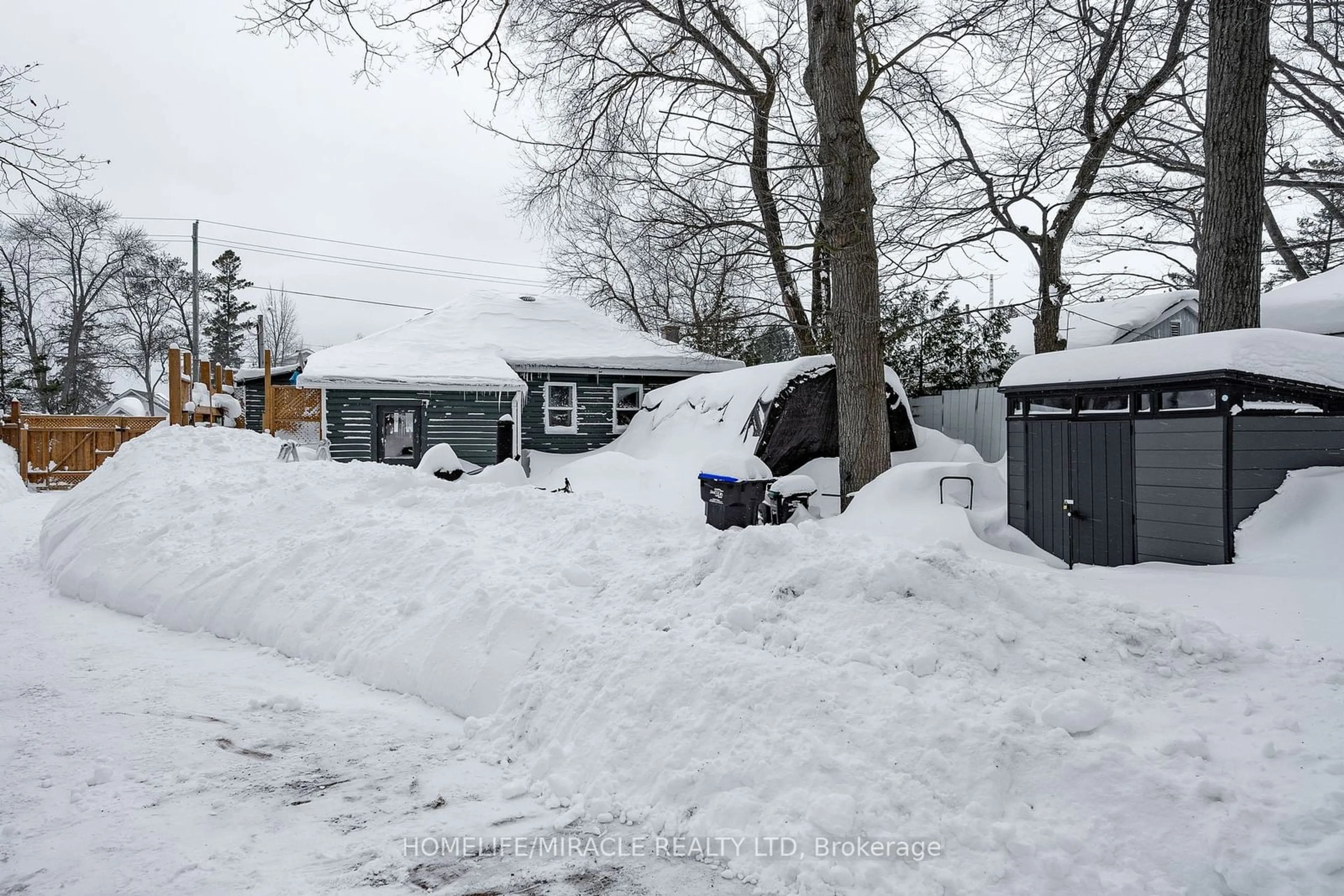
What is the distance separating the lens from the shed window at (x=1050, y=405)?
25.2 ft

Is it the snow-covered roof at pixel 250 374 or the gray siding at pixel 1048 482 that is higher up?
the snow-covered roof at pixel 250 374

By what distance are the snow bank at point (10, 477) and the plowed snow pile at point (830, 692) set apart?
457 inches

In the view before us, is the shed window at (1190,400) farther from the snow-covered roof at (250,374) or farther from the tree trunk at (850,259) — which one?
the snow-covered roof at (250,374)

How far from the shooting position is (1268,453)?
20.1 feet

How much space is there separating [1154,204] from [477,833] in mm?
13398

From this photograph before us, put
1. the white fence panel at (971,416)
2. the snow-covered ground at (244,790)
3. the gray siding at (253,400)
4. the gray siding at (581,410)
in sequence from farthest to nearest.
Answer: the gray siding at (253,400), the gray siding at (581,410), the white fence panel at (971,416), the snow-covered ground at (244,790)

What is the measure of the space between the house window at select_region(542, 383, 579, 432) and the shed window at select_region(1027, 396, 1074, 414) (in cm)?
1384

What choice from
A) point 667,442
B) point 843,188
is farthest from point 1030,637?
point 667,442

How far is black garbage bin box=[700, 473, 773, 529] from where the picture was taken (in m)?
9.47

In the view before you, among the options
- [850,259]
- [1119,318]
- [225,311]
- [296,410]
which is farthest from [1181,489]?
[225,311]

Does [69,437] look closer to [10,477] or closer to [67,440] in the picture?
[67,440]

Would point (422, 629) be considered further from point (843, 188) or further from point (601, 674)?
point (843, 188)

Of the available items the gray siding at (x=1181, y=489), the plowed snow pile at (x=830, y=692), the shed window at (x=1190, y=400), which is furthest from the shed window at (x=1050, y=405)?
the plowed snow pile at (x=830, y=692)

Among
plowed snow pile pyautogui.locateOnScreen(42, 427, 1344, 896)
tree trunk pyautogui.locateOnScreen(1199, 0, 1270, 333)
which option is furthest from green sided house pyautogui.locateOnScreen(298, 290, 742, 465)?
tree trunk pyautogui.locateOnScreen(1199, 0, 1270, 333)
